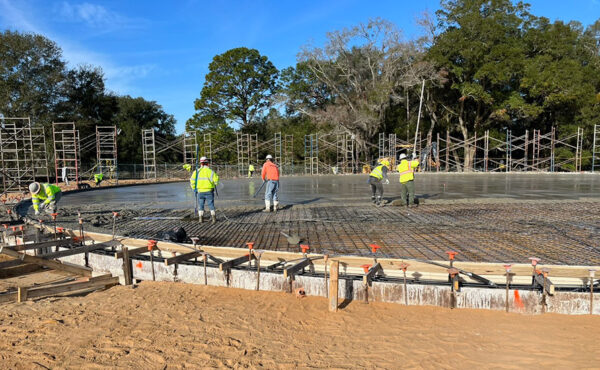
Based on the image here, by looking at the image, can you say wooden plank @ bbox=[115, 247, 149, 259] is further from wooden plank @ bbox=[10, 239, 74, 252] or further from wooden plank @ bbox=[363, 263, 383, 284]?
wooden plank @ bbox=[363, 263, 383, 284]

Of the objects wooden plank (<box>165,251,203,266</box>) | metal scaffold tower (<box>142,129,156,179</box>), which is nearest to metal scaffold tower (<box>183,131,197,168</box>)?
metal scaffold tower (<box>142,129,156,179</box>)

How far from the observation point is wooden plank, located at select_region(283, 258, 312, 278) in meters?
4.39

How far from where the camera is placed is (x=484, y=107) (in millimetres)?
34531

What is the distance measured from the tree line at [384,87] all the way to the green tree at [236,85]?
115mm

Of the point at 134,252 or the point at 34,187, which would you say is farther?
the point at 34,187

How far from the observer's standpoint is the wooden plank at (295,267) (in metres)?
4.39

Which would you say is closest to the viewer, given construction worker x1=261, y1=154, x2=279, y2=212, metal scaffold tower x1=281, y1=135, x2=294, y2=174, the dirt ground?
the dirt ground

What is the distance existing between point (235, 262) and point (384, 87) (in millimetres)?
31473

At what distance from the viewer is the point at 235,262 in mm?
4941

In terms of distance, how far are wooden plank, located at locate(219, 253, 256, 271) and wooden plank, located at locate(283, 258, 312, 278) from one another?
724 millimetres

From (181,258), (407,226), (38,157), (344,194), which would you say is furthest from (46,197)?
(38,157)

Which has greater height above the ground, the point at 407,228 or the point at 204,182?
the point at 204,182

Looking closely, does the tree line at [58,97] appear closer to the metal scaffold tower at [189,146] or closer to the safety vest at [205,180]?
the metal scaffold tower at [189,146]

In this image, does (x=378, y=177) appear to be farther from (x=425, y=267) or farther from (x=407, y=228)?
(x=425, y=267)
